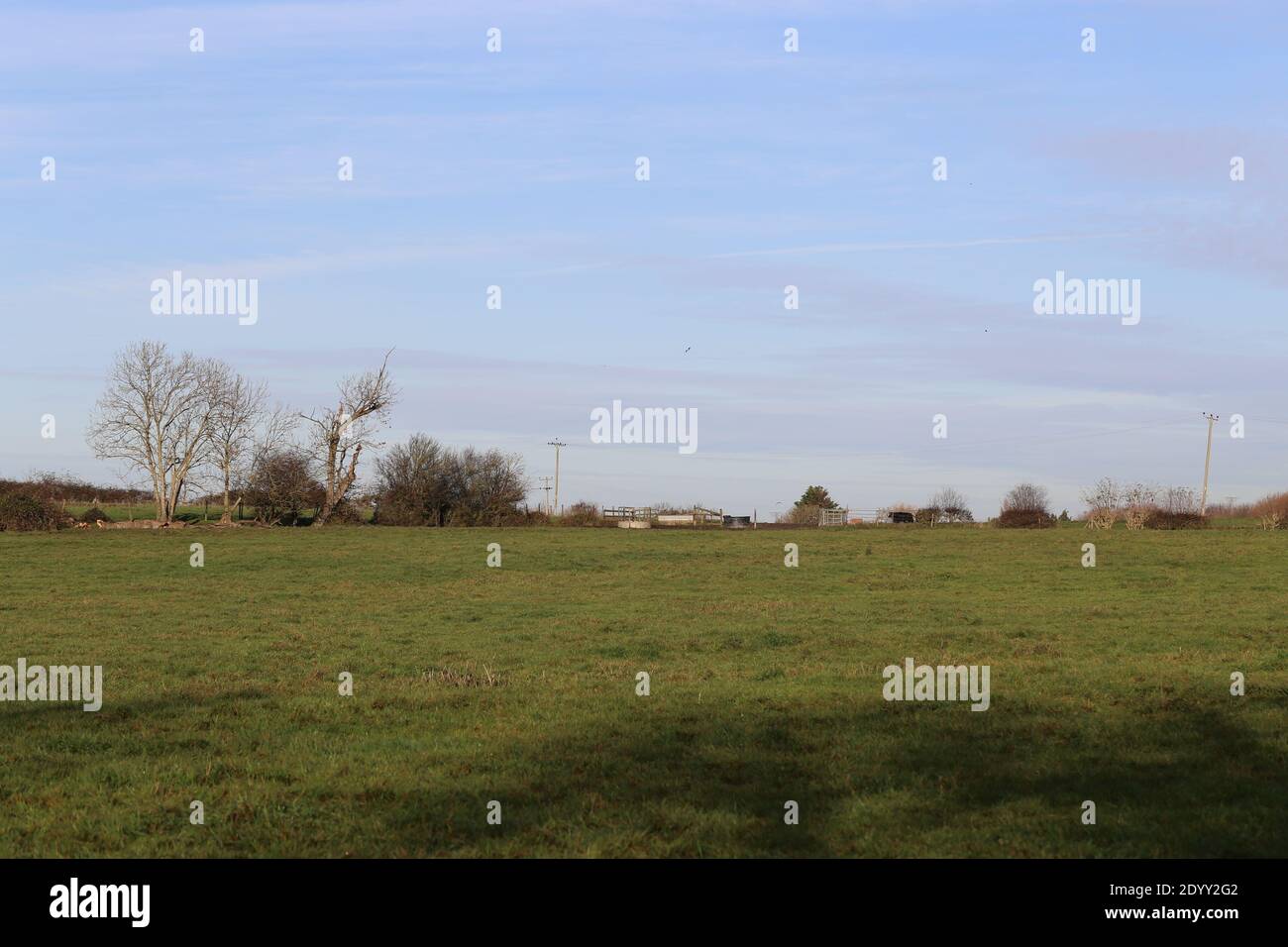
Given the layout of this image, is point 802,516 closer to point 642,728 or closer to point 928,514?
point 928,514

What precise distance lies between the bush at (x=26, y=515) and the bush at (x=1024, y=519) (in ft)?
171

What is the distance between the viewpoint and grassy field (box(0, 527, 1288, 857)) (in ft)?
30.8

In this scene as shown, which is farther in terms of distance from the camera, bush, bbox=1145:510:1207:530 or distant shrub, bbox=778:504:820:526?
distant shrub, bbox=778:504:820:526

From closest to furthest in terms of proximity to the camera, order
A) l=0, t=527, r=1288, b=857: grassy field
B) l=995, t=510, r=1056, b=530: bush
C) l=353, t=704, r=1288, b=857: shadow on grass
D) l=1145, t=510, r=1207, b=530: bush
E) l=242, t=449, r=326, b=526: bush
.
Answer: l=353, t=704, r=1288, b=857: shadow on grass < l=0, t=527, r=1288, b=857: grassy field < l=1145, t=510, r=1207, b=530: bush < l=995, t=510, r=1056, b=530: bush < l=242, t=449, r=326, b=526: bush

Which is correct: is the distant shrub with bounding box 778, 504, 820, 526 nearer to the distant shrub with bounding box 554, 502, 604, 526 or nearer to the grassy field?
the distant shrub with bounding box 554, 502, 604, 526

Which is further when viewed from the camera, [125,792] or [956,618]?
[956,618]

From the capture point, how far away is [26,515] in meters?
60.5

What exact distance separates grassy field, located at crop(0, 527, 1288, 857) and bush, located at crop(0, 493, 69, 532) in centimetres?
3024

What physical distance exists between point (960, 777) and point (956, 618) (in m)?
17.2

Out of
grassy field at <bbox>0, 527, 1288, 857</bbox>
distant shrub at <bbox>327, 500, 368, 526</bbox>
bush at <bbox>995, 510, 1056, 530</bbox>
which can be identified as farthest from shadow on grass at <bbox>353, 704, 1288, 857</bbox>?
distant shrub at <bbox>327, 500, 368, 526</bbox>

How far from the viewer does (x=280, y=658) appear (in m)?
20.5

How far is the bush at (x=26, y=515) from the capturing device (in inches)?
2367
